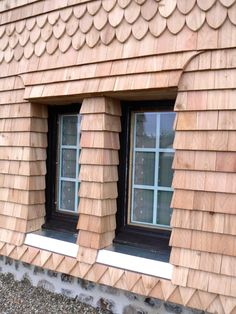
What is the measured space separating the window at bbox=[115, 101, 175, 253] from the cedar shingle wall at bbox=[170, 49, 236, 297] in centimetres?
36

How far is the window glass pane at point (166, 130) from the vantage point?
3.15 metres

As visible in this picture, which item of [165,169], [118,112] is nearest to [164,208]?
[165,169]

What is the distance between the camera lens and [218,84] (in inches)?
103

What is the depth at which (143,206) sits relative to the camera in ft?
10.8

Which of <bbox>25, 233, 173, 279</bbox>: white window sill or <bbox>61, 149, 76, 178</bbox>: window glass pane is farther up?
<bbox>61, 149, 76, 178</bbox>: window glass pane

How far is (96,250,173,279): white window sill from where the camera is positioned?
2.88 meters

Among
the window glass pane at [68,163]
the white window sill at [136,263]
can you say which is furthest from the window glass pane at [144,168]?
the window glass pane at [68,163]

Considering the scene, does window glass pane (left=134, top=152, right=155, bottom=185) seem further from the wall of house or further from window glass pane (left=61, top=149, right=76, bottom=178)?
window glass pane (left=61, top=149, right=76, bottom=178)

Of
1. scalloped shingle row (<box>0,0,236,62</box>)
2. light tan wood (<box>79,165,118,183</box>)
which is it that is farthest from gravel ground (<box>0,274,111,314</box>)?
→ scalloped shingle row (<box>0,0,236,62</box>)

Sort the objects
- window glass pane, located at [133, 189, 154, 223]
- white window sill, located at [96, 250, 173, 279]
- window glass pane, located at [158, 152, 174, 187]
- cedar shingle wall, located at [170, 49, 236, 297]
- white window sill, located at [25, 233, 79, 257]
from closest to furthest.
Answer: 1. cedar shingle wall, located at [170, 49, 236, 297]
2. white window sill, located at [96, 250, 173, 279]
3. window glass pane, located at [158, 152, 174, 187]
4. window glass pane, located at [133, 189, 154, 223]
5. white window sill, located at [25, 233, 79, 257]

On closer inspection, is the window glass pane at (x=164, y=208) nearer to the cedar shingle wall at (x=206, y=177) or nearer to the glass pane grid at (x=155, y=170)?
the glass pane grid at (x=155, y=170)

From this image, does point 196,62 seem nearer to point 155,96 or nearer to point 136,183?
point 155,96

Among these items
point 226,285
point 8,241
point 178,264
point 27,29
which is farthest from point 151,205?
point 27,29

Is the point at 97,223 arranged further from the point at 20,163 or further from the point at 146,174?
the point at 20,163
